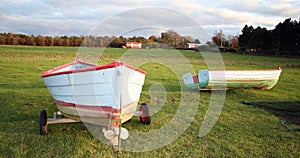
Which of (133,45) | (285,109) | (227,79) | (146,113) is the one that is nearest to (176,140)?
(146,113)

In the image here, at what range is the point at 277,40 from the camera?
164 ft

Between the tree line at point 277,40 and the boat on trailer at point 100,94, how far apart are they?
48.7 metres

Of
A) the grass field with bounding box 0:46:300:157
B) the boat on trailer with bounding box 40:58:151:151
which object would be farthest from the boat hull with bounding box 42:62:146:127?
the grass field with bounding box 0:46:300:157

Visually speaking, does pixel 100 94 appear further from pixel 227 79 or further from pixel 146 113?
pixel 227 79

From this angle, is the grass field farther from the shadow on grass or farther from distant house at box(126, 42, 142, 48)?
distant house at box(126, 42, 142, 48)

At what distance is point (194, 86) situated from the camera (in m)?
9.77

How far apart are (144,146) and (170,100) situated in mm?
3933

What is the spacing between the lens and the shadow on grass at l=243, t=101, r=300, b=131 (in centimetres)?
660

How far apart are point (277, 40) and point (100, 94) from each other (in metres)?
52.5

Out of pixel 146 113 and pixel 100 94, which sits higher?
pixel 100 94

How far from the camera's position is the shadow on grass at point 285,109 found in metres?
6.60

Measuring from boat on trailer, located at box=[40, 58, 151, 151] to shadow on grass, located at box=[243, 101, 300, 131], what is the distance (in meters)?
3.75

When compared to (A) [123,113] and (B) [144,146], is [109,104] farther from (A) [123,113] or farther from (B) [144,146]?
(B) [144,146]

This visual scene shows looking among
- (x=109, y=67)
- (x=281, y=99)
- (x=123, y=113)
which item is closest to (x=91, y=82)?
(x=109, y=67)
